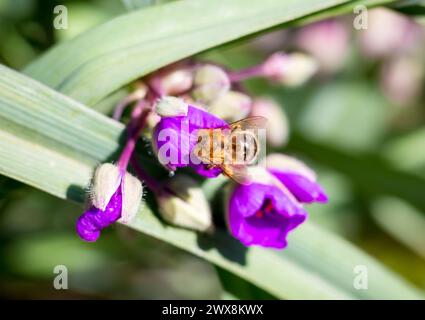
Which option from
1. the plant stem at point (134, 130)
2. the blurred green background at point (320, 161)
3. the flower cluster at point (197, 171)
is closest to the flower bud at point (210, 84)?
the flower cluster at point (197, 171)

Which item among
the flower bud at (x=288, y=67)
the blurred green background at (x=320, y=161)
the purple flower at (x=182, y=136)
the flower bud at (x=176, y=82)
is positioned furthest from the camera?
the blurred green background at (x=320, y=161)

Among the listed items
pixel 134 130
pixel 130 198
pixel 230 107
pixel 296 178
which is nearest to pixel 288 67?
pixel 230 107

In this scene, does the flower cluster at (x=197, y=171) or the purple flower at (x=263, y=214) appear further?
the purple flower at (x=263, y=214)

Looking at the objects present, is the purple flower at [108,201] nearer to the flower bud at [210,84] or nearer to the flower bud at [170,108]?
the flower bud at [170,108]

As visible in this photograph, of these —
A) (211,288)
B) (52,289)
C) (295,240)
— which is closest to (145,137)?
(295,240)

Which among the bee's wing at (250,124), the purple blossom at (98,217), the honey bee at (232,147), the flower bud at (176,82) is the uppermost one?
the flower bud at (176,82)
